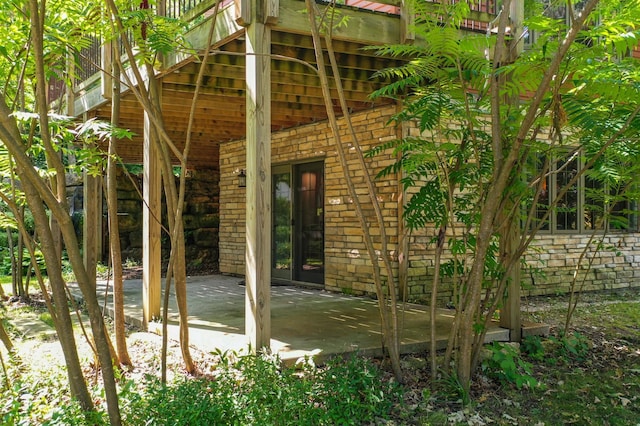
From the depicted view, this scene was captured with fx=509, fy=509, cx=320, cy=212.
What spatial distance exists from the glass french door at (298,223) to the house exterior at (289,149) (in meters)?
0.02

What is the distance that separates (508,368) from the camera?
147 inches

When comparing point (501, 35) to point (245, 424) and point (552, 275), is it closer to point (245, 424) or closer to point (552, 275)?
point (245, 424)

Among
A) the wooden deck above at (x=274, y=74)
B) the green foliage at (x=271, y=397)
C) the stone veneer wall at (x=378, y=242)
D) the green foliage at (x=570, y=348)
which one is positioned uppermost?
the wooden deck above at (x=274, y=74)

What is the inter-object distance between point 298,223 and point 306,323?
352 cm

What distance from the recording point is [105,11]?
367 cm

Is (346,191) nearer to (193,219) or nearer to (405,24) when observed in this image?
(405,24)

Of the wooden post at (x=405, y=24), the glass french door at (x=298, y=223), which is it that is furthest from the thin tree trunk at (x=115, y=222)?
the glass french door at (x=298, y=223)

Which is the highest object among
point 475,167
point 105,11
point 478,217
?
point 105,11

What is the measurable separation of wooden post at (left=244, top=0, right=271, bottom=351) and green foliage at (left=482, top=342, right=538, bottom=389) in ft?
5.66

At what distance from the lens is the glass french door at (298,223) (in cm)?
798

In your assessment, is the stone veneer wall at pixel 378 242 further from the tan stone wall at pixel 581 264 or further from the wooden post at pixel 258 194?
the wooden post at pixel 258 194

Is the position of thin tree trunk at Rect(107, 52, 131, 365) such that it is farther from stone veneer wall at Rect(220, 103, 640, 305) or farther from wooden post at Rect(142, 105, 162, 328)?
stone veneer wall at Rect(220, 103, 640, 305)

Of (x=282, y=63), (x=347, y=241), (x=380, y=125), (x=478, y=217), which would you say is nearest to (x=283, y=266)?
(x=347, y=241)

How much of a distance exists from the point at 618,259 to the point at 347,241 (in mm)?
4624
